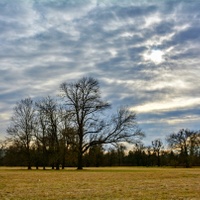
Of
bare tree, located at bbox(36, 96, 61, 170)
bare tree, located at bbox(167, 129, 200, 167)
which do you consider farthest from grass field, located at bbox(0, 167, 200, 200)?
bare tree, located at bbox(167, 129, 200, 167)

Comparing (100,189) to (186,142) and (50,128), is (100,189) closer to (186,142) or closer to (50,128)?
(50,128)

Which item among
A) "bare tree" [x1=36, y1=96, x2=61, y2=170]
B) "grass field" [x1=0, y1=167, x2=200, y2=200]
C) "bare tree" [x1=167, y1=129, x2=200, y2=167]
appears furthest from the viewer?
"bare tree" [x1=167, y1=129, x2=200, y2=167]

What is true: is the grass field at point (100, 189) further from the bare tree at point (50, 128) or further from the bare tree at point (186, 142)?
the bare tree at point (186, 142)

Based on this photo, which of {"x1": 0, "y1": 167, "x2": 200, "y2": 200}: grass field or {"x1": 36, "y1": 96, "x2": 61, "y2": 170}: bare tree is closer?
{"x1": 0, "y1": 167, "x2": 200, "y2": 200}: grass field

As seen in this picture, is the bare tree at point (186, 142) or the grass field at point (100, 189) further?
the bare tree at point (186, 142)

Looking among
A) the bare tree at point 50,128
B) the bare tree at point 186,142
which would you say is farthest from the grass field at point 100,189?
the bare tree at point 186,142

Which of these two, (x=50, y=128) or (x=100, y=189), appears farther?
(x=50, y=128)

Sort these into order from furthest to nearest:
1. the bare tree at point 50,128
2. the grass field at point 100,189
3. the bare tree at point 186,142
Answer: the bare tree at point 186,142
the bare tree at point 50,128
the grass field at point 100,189

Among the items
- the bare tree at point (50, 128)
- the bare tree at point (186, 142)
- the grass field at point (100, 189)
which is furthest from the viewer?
the bare tree at point (186, 142)

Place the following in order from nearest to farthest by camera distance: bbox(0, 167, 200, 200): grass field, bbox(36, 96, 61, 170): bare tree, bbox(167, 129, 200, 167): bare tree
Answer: bbox(0, 167, 200, 200): grass field
bbox(36, 96, 61, 170): bare tree
bbox(167, 129, 200, 167): bare tree

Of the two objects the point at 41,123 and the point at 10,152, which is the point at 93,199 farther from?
the point at 10,152

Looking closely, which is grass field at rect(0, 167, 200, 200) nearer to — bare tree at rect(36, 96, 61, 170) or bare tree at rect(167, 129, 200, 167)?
bare tree at rect(36, 96, 61, 170)

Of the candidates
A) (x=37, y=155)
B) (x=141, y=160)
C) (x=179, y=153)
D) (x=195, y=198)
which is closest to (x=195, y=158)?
(x=179, y=153)

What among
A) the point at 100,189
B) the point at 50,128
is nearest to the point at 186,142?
the point at 50,128
